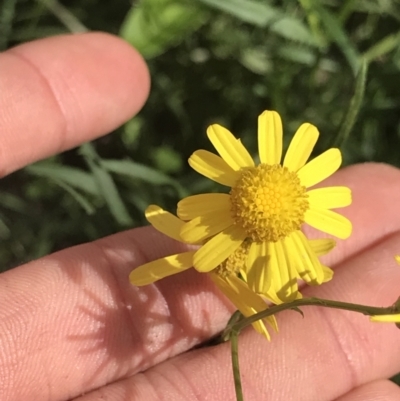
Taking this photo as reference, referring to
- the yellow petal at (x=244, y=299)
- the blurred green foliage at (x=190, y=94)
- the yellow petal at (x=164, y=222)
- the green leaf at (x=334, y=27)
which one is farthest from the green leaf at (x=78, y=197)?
the green leaf at (x=334, y=27)

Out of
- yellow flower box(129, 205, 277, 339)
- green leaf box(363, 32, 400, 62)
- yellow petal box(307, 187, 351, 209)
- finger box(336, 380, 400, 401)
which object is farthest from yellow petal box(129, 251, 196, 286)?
green leaf box(363, 32, 400, 62)

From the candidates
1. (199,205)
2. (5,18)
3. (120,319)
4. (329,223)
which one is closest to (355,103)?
(329,223)

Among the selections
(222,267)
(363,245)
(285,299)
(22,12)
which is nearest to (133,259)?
(222,267)

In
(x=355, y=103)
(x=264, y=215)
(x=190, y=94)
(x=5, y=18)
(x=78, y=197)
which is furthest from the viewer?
(x=190, y=94)

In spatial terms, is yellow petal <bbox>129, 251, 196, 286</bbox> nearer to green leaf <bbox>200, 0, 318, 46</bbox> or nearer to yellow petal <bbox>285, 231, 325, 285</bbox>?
yellow petal <bbox>285, 231, 325, 285</bbox>

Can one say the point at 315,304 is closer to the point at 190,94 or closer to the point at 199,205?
the point at 199,205
